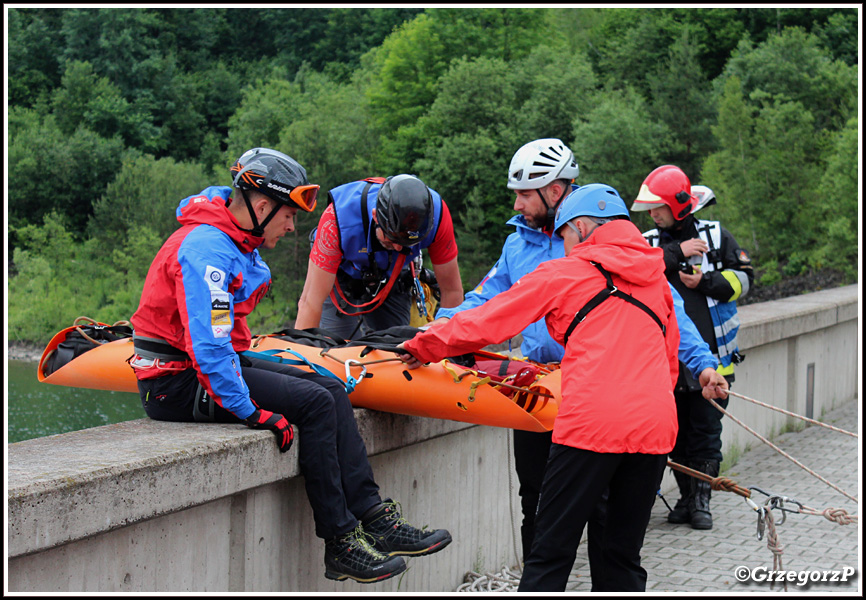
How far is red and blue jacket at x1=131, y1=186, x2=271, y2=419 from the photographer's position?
12.0ft

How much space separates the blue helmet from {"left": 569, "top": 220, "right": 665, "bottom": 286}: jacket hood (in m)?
0.06

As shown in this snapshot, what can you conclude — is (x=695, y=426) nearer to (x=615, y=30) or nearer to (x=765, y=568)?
(x=765, y=568)

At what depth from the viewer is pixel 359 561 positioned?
3.74m

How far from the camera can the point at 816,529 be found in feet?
20.2

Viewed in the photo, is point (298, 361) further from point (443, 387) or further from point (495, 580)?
point (495, 580)

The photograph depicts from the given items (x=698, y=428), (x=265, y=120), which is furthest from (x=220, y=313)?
(x=265, y=120)

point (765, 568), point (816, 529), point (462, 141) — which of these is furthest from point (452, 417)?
point (462, 141)

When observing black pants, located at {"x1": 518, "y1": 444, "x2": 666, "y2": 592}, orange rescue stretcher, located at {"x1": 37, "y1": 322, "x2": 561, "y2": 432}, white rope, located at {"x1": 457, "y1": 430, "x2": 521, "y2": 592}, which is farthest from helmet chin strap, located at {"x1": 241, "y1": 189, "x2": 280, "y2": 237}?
white rope, located at {"x1": 457, "y1": 430, "x2": 521, "y2": 592}

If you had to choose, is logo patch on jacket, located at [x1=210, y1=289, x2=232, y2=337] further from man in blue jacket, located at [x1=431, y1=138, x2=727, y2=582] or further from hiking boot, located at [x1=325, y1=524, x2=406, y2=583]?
man in blue jacket, located at [x1=431, y1=138, x2=727, y2=582]

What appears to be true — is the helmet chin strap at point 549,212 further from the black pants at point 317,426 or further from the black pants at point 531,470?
the black pants at point 317,426

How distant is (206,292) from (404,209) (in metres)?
1.57

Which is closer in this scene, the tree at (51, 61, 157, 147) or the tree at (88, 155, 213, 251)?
the tree at (88, 155, 213, 251)

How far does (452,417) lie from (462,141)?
4612cm

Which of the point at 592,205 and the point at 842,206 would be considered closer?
the point at 592,205
